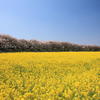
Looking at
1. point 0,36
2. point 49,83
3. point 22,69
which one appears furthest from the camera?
point 0,36

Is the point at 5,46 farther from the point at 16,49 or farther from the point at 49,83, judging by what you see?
the point at 49,83

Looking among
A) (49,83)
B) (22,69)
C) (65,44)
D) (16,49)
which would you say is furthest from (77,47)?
(49,83)

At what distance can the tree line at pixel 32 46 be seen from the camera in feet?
87.6

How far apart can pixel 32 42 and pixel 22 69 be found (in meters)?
20.2

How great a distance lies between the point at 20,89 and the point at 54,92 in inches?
50.7

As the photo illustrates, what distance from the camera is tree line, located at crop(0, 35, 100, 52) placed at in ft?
87.6

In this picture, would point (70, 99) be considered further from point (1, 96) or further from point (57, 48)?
point (57, 48)

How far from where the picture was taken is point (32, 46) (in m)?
29.5

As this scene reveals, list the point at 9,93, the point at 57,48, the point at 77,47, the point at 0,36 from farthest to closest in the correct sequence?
the point at 77,47 → the point at 57,48 → the point at 0,36 → the point at 9,93

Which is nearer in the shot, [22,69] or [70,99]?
[70,99]

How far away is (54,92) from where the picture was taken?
19.5 ft

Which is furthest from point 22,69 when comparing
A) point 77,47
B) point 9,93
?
point 77,47

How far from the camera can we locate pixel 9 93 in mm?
6176

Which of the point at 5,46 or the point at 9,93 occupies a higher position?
the point at 5,46
